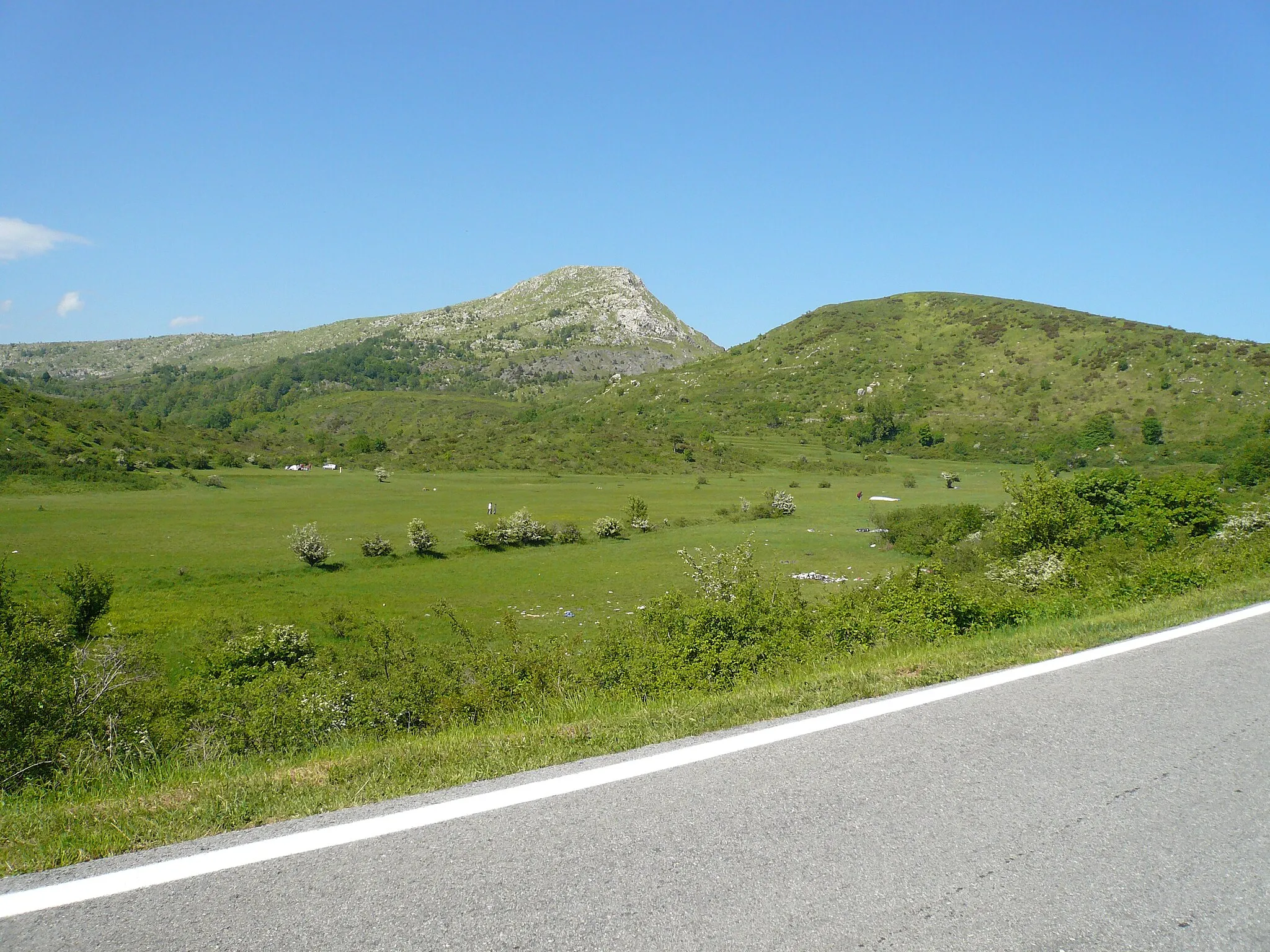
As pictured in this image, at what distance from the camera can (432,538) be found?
80875 millimetres

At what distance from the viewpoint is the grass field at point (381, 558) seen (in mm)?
57062

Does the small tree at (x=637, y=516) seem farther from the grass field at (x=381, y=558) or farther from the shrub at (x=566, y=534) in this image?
the shrub at (x=566, y=534)

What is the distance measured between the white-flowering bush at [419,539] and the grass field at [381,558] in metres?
1.79

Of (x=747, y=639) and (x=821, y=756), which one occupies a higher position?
(x=821, y=756)

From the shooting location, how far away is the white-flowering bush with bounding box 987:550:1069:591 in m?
28.5

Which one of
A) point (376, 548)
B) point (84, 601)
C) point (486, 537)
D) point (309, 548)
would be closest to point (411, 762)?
point (84, 601)

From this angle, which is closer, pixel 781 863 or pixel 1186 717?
pixel 781 863

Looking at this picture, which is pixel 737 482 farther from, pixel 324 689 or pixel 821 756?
pixel 821 756

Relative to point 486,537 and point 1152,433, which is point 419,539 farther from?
point 1152,433

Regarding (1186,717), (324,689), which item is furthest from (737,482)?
(1186,717)

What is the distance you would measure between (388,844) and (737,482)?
149 meters

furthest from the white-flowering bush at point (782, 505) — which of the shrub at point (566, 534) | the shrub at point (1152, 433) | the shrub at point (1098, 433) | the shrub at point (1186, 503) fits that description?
the shrub at point (1152, 433)

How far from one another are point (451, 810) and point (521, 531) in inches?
3220

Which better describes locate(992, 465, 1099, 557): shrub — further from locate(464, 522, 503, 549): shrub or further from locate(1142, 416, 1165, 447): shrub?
locate(1142, 416, 1165, 447): shrub
